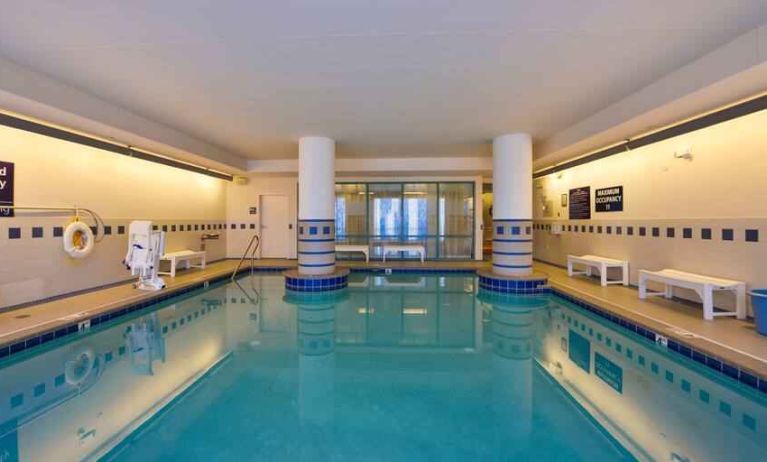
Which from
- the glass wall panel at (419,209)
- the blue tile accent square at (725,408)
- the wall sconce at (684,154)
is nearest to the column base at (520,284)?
the wall sconce at (684,154)

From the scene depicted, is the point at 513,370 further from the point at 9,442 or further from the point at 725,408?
the point at 9,442

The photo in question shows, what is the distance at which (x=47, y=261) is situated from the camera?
4.79m

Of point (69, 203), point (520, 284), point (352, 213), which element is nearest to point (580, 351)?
point (520, 284)

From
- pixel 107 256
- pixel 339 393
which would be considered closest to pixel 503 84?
pixel 339 393

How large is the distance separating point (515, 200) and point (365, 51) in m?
3.91

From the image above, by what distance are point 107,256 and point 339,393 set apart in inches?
205

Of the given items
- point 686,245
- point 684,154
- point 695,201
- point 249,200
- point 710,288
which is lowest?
point 710,288

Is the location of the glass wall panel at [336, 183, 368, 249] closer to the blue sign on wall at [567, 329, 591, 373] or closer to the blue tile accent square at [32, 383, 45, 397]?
the blue sign on wall at [567, 329, 591, 373]

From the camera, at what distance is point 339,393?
2.57m

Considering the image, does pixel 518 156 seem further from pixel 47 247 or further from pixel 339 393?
pixel 47 247

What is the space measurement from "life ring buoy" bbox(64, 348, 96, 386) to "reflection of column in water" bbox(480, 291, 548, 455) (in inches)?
119

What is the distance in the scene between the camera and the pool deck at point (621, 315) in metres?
2.96

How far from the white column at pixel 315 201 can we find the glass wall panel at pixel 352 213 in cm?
304

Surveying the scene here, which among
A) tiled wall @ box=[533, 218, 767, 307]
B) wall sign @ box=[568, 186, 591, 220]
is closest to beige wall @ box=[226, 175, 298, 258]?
wall sign @ box=[568, 186, 591, 220]
